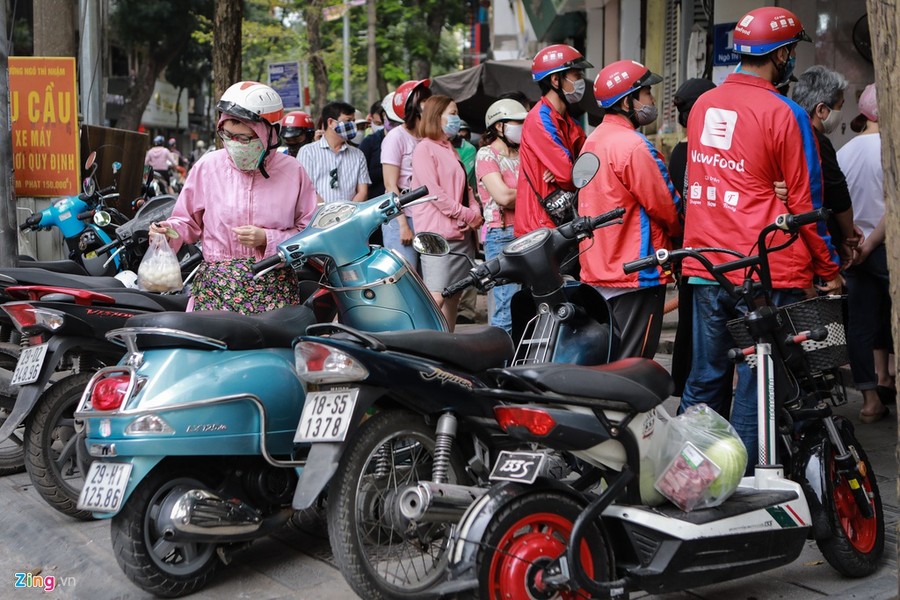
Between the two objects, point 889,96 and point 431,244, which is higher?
point 889,96

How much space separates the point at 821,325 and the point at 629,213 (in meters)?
1.28

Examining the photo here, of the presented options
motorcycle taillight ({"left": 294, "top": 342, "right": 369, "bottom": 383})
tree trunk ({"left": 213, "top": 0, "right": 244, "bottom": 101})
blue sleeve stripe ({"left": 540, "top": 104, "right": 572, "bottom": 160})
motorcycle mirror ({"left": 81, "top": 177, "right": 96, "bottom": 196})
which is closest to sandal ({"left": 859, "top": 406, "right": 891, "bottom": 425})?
blue sleeve stripe ({"left": 540, "top": 104, "right": 572, "bottom": 160})

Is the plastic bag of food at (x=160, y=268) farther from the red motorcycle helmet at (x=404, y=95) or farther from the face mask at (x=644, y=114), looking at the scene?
the red motorcycle helmet at (x=404, y=95)

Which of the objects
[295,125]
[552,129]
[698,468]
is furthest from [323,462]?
[295,125]

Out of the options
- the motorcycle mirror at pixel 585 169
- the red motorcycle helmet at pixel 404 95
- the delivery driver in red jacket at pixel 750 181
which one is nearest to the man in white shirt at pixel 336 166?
the red motorcycle helmet at pixel 404 95

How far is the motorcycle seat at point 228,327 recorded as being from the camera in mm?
4195

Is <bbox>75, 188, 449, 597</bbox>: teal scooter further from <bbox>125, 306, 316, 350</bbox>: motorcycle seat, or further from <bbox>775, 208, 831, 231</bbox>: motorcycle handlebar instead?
<bbox>775, 208, 831, 231</bbox>: motorcycle handlebar

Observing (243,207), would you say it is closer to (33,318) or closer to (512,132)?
(33,318)

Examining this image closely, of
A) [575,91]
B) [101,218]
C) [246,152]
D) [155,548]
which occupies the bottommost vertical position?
[155,548]

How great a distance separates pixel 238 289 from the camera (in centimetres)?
471

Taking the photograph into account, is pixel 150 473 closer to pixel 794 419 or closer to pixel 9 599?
pixel 9 599

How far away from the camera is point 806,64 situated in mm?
9859

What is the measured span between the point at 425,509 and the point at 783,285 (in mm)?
2011

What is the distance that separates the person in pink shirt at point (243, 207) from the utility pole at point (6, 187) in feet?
9.58
